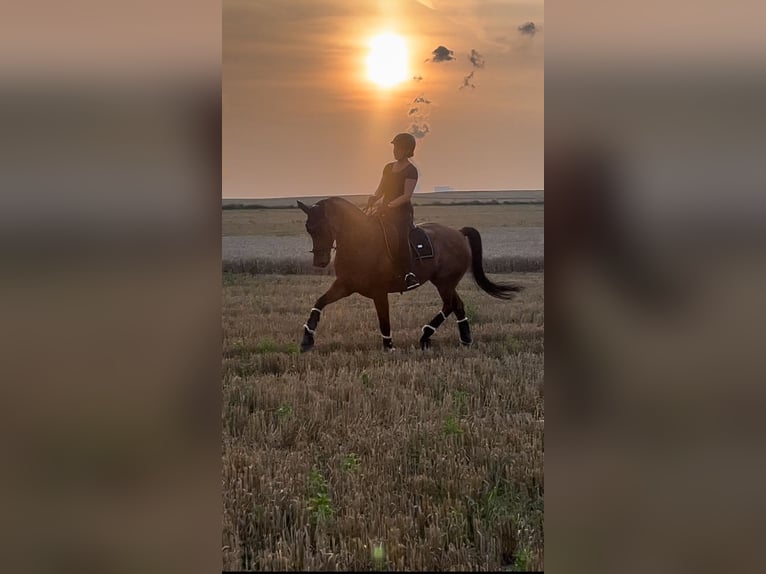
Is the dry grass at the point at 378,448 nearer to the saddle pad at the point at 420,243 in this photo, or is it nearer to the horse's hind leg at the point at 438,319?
the horse's hind leg at the point at 438,319

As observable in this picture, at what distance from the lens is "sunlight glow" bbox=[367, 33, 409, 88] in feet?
11.9

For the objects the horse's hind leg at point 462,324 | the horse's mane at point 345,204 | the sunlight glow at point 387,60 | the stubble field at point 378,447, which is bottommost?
Answer: the stubble field at point 378,447

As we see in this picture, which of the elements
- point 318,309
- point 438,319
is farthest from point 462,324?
point 318,309

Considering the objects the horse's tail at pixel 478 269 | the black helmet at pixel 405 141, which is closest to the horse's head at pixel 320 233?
the black helmet at pixel 405 141

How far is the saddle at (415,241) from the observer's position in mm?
6137

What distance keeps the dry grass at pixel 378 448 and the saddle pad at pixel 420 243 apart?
2.79 feet

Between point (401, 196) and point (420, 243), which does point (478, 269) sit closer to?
point (420, 243)

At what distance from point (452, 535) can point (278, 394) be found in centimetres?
235

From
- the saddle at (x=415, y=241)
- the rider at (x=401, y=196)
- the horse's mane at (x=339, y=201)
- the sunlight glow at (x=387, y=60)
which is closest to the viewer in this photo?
the sunlight glow at (x=387, y=60)

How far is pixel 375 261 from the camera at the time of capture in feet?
20.3
